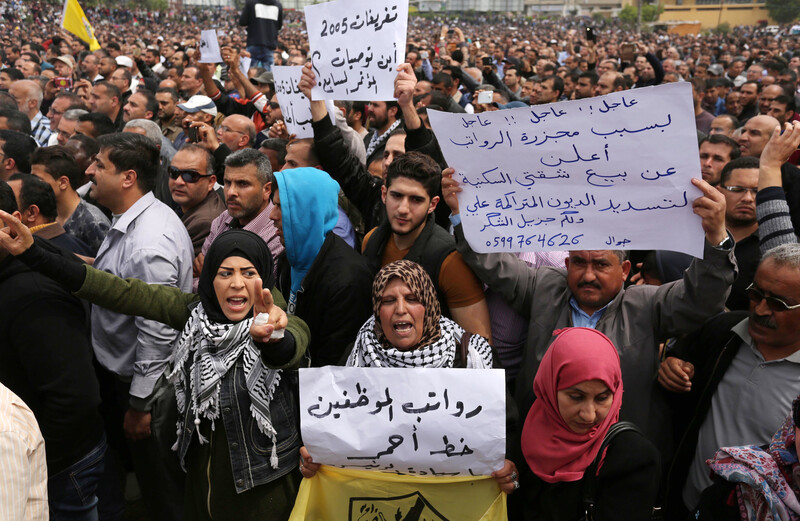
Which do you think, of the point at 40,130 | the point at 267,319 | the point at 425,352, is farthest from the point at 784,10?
the point at 267,319

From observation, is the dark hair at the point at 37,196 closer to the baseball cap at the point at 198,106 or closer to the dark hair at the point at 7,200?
the dark hair at the point at 7,200

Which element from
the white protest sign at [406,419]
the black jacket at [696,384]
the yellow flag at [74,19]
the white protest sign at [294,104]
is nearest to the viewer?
the white protest sign at [406,419]

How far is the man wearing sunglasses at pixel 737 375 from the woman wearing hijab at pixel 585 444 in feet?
1.67

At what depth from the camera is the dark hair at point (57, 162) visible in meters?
4.19

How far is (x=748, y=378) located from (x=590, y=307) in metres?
0.64

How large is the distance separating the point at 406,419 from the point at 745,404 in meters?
1.28

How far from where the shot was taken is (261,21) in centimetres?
1251

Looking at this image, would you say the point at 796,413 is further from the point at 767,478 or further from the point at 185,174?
the point at 185,174

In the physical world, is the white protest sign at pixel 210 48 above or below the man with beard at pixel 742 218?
above

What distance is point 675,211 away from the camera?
2.52 metres

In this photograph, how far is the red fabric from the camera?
2.22m

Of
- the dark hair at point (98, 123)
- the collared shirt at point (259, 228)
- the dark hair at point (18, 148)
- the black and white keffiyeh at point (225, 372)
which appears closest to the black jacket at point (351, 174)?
the collared shirt at point (259, 228)

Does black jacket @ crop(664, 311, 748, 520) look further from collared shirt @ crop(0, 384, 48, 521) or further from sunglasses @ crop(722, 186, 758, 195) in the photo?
collared shirt @ crop(0, 384, 48, 521)

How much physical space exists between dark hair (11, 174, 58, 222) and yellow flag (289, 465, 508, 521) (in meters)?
2.15
